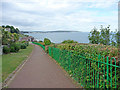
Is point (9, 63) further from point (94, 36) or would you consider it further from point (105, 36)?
point (105, 36)

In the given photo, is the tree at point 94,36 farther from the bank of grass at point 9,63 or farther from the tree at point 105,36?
the bank of grass at point 9,63

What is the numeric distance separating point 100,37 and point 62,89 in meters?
6.05

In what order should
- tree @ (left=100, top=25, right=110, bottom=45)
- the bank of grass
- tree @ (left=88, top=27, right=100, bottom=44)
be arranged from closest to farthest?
the bank of grass → tree @ (left=100, top=25, right=110, bottom=45) → tree @ (left=88, top=27, right=100, bottom=44)

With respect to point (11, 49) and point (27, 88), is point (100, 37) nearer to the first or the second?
point (27, 88)

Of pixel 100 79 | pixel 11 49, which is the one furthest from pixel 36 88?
pixel 11 49

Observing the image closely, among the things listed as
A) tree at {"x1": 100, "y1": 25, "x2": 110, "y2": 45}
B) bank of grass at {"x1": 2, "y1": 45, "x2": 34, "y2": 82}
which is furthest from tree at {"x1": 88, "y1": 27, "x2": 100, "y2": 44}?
bank of grass at {"x1": 2, "y1": 45, "x2": 34, "y2": 82}

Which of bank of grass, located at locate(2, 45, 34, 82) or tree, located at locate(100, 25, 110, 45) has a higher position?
tree, located at locate(100, 25, 110, 45)

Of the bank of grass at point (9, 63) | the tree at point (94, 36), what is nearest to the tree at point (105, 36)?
the tree at point (94, 36)

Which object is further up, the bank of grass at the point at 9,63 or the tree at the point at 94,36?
the tree at the point at 94,36

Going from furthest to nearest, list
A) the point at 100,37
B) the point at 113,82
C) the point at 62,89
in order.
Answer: the point at 100,37, the point at 62,89, the point at 113,82

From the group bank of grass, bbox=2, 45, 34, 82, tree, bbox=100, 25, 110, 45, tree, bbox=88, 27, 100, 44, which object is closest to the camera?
bank of grass, bbox=2, 45, 34, 82

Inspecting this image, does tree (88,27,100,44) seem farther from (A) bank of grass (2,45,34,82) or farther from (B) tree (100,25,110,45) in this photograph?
(A) bank of grass (2,45,34,82)

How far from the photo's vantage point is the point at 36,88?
5461mm

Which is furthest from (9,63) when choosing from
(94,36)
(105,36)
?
(105,36)
